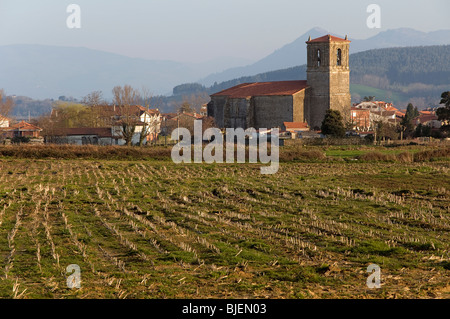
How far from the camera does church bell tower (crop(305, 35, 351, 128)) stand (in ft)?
273

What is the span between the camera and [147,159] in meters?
47.9

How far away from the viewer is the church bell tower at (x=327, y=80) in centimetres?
8312

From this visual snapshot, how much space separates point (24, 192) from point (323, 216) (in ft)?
43.5

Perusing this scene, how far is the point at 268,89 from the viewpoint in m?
87.1

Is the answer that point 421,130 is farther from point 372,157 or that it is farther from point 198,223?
point 198,223

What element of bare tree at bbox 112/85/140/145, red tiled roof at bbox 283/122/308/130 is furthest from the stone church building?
bare tree at bbox 112/85/140/145

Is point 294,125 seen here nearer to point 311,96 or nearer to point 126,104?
point 311,96

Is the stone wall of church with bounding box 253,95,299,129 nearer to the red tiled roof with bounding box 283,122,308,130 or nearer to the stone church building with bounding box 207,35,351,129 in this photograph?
the stone church building with bounding box 207,35,351,129

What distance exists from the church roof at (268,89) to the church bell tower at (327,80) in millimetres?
1962

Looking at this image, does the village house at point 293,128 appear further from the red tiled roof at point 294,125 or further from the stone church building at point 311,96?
the stone church building at point 311,96

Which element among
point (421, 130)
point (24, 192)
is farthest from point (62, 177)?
point (421, 130)
